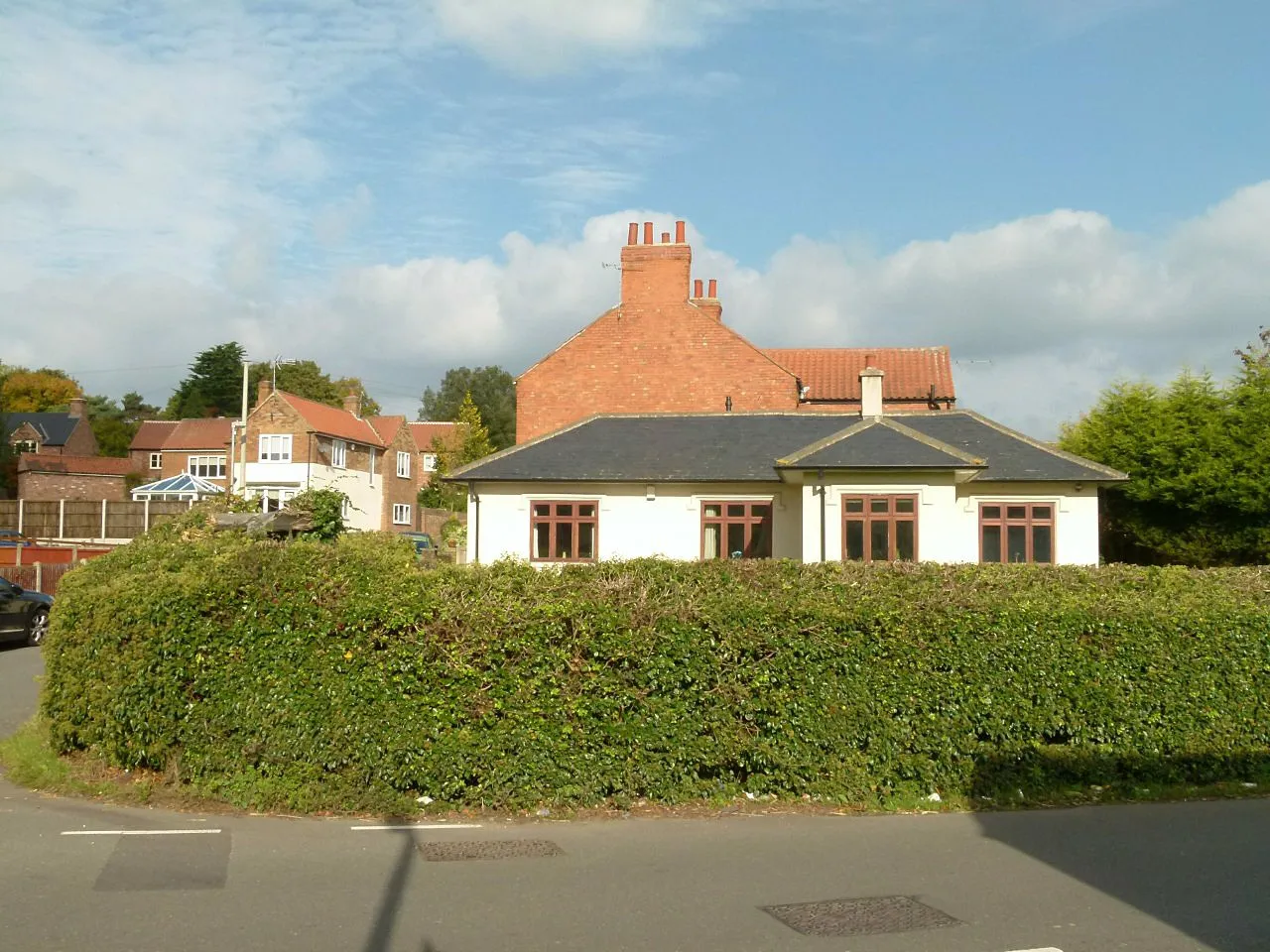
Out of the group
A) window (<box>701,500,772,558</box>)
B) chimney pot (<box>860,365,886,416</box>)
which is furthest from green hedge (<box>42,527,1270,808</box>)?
chimney pot (<box>860,365,886,416</box>)

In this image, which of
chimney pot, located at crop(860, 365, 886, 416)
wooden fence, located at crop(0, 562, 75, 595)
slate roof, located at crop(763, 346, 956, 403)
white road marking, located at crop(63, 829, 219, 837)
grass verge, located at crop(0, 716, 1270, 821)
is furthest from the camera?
slate roof, located at crop(763, 346, 956, 403)

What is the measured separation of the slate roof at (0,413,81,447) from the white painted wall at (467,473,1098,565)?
7419cm

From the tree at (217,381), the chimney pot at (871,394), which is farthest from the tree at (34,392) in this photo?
the chimney pot at (871,394)

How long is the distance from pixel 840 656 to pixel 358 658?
169 inches

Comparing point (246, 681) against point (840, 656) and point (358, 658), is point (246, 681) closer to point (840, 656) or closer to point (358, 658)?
point (358, 658)

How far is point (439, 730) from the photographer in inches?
390

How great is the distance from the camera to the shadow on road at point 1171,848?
707cm

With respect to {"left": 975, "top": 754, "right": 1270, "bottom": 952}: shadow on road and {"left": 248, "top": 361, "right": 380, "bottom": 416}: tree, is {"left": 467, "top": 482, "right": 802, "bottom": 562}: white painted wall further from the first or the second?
{"left": 248, "top": 361, "right": 380, "bottom": 416}: tree

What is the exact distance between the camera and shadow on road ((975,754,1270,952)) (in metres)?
7.07

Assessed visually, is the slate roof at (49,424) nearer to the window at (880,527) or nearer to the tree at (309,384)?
the tree at (309,384)

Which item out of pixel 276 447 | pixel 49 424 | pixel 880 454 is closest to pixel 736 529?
pixel 880 454

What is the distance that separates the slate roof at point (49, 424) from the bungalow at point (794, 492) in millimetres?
73641

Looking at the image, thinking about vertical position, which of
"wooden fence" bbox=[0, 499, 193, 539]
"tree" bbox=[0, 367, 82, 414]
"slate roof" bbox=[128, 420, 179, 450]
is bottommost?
"wooden fence" bbox=[0, 499, 193, 539]

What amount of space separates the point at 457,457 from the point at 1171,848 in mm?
64329
